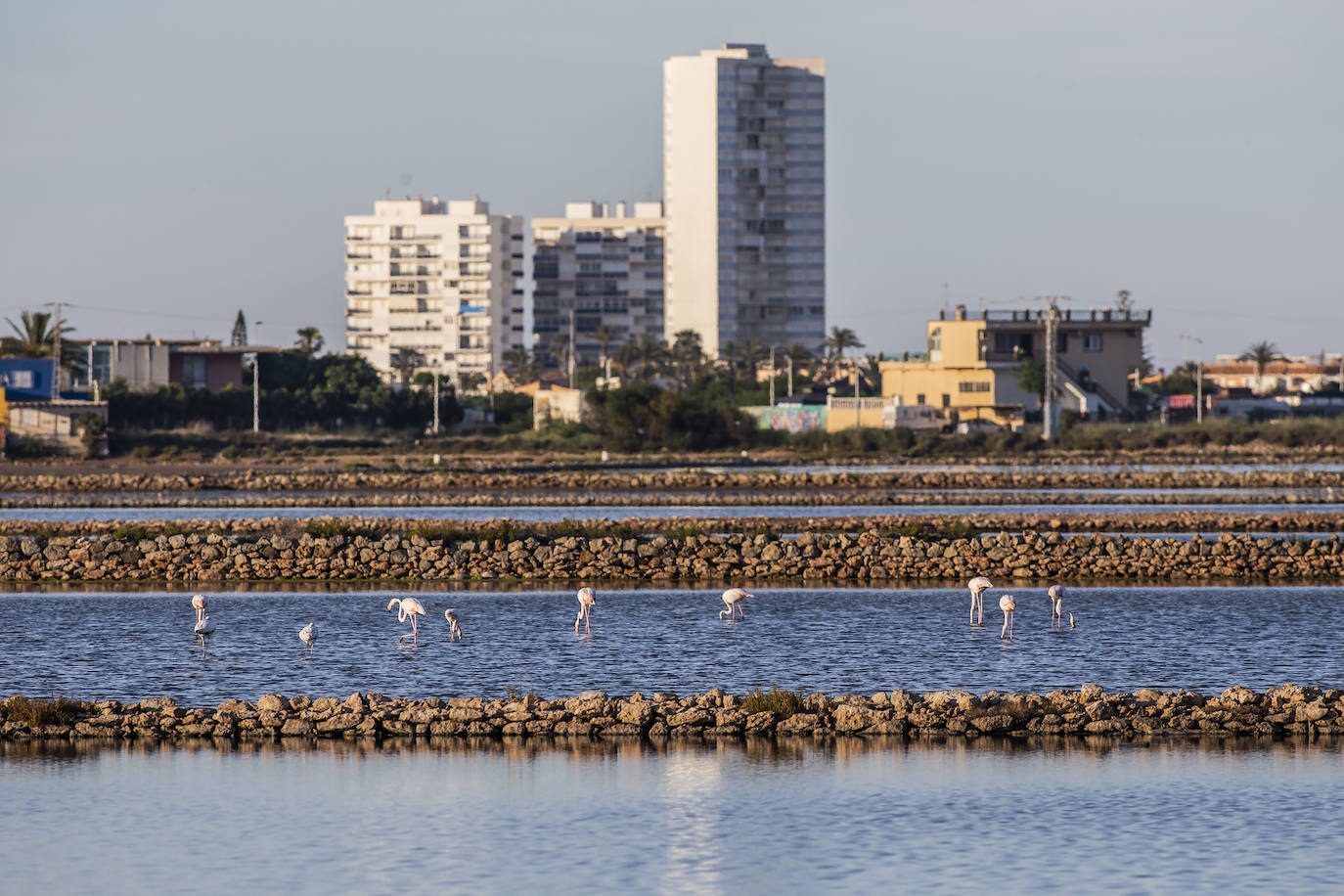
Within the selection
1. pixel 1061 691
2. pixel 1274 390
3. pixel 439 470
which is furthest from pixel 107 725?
pixel 1274 390

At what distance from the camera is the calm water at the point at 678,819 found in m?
13.6

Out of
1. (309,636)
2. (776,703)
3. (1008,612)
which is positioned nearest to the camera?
(776,703)

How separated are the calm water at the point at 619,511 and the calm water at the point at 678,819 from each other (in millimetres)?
36929

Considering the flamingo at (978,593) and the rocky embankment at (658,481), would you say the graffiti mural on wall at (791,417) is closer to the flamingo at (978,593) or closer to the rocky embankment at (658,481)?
the rocky embankment at (658,481)

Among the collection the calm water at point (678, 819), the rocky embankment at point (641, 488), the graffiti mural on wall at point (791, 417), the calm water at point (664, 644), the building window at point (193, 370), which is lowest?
the calm water at point (678, 819)

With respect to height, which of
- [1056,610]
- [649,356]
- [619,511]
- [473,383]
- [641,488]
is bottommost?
[1056,610]

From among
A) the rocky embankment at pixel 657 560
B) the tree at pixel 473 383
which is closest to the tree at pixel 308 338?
the tree at pixel 473 383

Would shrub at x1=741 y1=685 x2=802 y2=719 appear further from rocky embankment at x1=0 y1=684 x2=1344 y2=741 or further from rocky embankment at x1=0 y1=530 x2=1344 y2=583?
rocky embankment at x1=0 y1=530 x2=1344 y2=583

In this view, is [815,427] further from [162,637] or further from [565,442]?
[162,637]

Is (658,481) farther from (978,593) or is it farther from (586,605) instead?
(586,605)

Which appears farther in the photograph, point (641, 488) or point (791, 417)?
point (791, 417)

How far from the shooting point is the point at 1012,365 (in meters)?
119

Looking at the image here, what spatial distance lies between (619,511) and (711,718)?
40.7 meters

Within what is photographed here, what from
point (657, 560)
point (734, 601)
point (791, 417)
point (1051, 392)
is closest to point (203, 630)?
point (734, 601)
